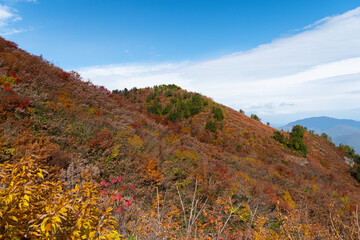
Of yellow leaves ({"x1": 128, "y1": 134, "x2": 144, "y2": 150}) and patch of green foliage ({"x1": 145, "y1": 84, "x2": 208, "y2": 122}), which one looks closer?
yellow leaves ({"x1": 128, "y1": 134, "x2": 144, "y2": 150})

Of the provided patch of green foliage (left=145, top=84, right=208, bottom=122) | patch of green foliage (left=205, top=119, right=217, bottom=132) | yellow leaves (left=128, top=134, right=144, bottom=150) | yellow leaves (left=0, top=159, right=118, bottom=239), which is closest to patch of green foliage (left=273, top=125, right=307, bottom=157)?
patch of green foliage (left=205, top=119, right=217, bottom=132)

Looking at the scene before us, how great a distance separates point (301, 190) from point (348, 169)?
907 inches

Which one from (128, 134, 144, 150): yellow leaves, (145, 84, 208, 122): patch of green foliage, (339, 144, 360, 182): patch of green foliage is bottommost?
(339, 144, 360, 182): patch of green foliage

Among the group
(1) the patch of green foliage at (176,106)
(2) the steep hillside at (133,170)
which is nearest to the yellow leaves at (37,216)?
(2) the steep hillside at (133,170)

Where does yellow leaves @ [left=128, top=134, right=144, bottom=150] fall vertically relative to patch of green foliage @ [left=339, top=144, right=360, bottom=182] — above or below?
above

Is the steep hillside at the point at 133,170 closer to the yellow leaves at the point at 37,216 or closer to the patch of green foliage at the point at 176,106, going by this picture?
the yellow leaves at the point at 37,216

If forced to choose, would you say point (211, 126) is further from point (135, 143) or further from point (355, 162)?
point (355, 162)

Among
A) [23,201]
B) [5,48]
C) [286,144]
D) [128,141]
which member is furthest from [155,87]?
[23,201]

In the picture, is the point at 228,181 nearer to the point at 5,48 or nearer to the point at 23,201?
the point at 23,201

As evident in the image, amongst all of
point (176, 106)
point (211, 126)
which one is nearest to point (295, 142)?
point (211, 126)

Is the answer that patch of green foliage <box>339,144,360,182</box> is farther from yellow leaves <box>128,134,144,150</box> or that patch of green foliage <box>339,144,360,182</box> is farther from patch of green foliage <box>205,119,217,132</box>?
yellow leaves <box>128,134,144,150</box>

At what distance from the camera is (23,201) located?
1.57 metres

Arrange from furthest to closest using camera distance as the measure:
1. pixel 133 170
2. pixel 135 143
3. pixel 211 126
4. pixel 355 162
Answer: pixel 355 162
pixel 211 126
pixel 135 143
pixel 133 170

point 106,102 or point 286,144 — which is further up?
point 106,102
